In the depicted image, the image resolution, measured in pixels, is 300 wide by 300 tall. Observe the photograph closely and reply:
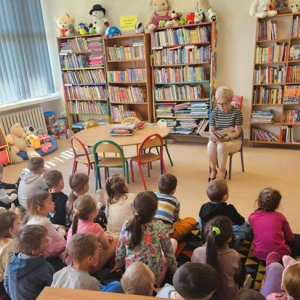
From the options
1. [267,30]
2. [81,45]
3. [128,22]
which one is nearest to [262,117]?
[267,30]

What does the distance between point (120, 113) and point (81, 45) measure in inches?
55.9

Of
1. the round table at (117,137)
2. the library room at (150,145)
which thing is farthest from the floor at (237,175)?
the round table at (117,137)

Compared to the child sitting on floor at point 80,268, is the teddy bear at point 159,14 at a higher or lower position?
higher

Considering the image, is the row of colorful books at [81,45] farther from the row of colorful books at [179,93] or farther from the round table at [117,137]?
the round table at [117,137]

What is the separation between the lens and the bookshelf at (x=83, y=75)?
17.6ft

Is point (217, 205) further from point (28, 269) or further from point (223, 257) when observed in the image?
point (28, 269)

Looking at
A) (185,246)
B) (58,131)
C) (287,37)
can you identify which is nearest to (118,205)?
(185,246)

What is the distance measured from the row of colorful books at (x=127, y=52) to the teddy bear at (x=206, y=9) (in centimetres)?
106

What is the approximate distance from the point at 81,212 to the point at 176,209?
75 cm

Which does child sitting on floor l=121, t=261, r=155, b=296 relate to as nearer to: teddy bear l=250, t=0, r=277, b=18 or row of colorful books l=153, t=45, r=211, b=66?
row of colorful books l=153, t=45, r=211, b=66

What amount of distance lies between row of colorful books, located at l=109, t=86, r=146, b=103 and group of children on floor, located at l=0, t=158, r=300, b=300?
304 centimetres

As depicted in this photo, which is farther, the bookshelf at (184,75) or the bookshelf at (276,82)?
the bookshelf at (184,75)

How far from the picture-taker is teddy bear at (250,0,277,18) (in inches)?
161

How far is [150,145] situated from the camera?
10.8ft
